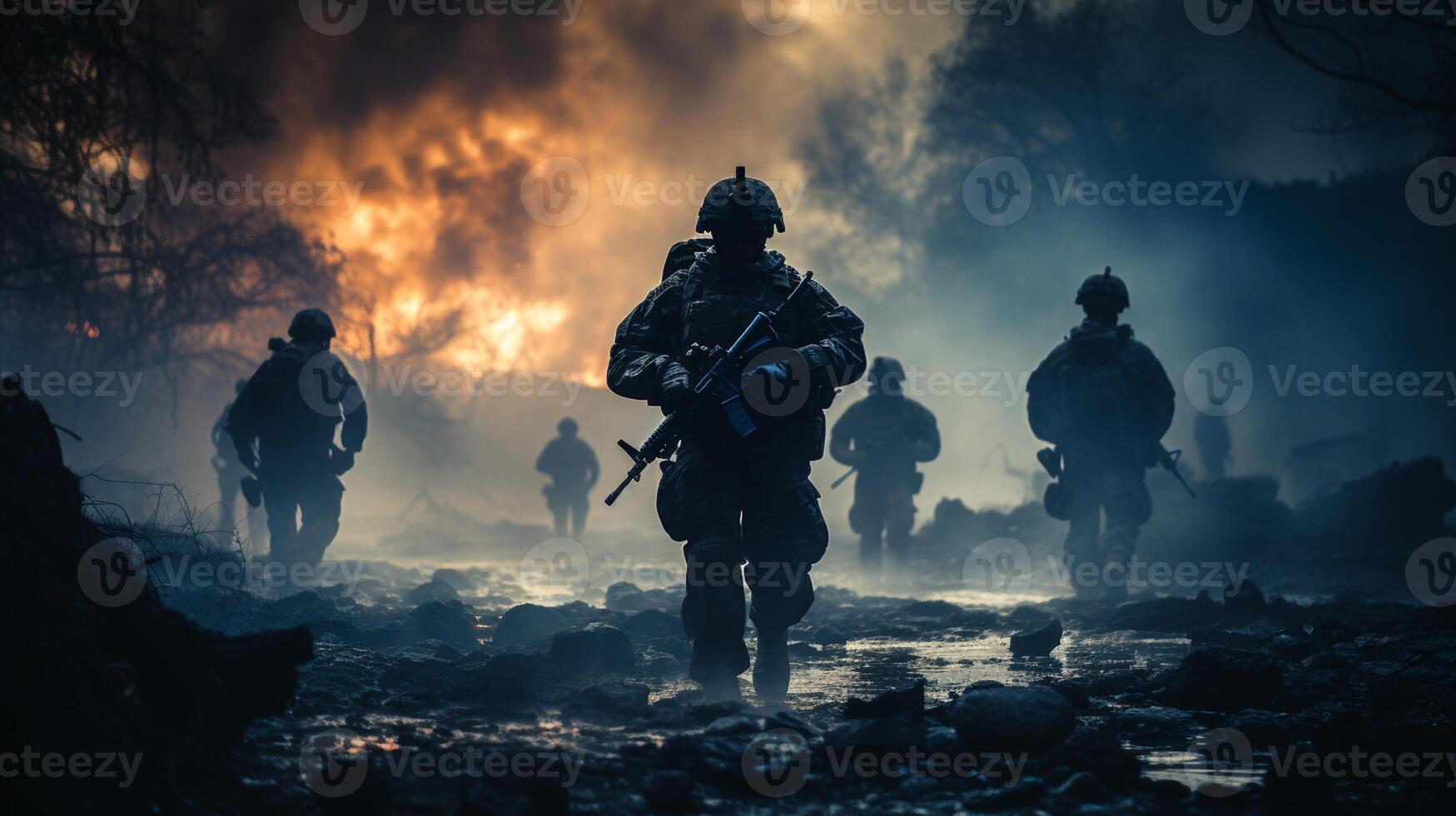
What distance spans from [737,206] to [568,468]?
14034 mm

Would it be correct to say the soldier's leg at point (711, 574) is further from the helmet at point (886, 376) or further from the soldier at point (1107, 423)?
the helmet at point (886, 376)

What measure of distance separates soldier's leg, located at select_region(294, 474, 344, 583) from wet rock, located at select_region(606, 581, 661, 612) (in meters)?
2.77

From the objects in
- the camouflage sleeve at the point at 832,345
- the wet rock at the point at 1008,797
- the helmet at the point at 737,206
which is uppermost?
the helmet at the point at 737,206

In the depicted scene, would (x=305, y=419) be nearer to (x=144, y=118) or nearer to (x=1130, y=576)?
(x=144, y=118)

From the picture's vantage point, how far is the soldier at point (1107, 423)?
9320 millimetres

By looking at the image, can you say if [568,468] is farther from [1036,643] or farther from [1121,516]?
[1036,643]

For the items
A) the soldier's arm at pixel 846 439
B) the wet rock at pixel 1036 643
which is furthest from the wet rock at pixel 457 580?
the wet rock at pixel 1036 643

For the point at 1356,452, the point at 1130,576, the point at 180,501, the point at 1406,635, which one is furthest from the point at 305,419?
the point at 1356,452

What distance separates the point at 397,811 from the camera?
2.77m

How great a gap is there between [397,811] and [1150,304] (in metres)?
31.5

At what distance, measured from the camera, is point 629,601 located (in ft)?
31.5

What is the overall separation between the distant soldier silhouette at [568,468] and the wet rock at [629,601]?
817 cm

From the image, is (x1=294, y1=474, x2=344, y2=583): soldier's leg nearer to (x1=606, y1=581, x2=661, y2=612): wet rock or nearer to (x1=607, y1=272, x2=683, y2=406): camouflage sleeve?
(x1=606, y1=581, x2=661, y2=612): wet rock

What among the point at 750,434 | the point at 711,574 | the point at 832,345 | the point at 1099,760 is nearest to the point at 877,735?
the point at 1099,760
